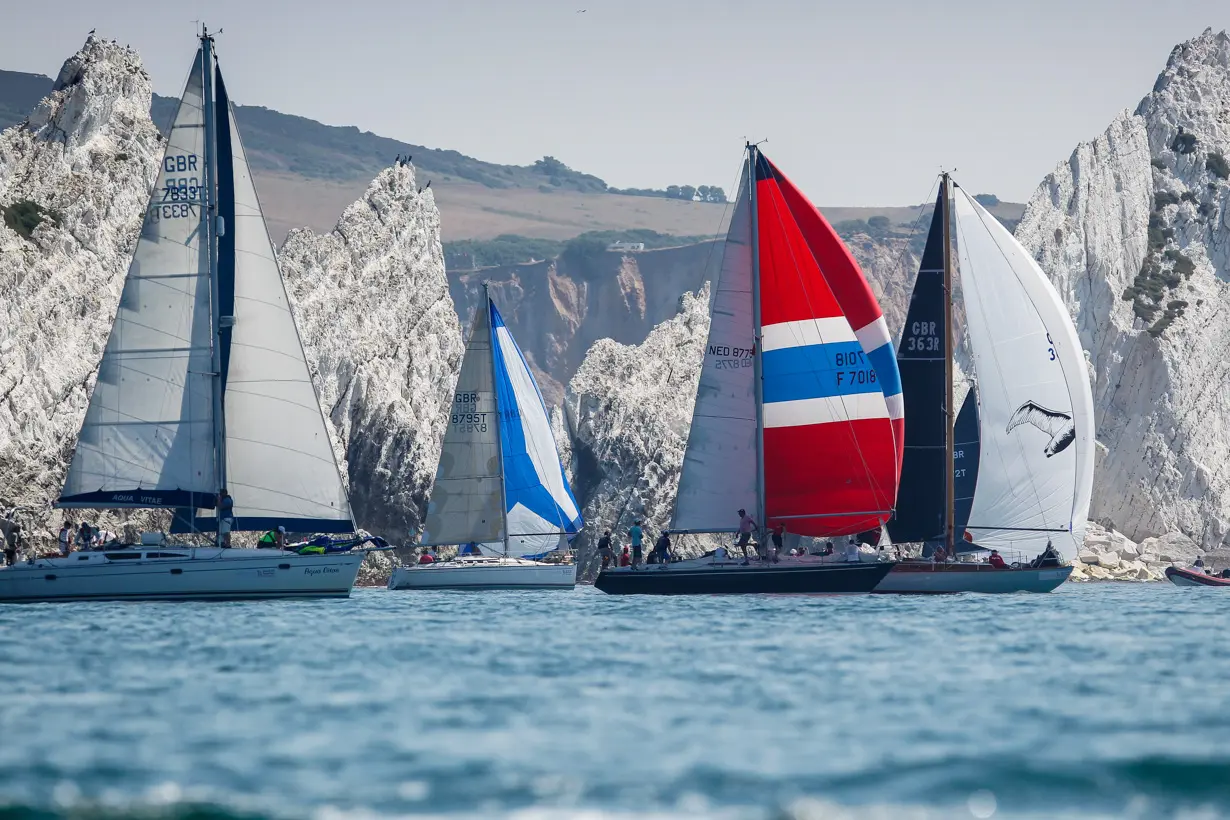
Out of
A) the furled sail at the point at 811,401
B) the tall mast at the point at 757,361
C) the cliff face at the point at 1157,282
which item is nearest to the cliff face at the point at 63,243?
the tall mast at the point at 757,361

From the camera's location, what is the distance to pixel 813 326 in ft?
127

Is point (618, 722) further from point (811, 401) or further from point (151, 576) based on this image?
point (811, 401)

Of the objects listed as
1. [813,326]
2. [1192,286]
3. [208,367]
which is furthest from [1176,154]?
[208,367]

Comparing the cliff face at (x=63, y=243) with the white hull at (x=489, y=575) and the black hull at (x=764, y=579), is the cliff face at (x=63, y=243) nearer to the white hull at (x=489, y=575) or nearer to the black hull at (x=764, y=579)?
the white hull at (x=489, y=575)

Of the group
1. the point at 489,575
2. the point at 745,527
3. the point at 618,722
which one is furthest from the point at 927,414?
the point at 618,722

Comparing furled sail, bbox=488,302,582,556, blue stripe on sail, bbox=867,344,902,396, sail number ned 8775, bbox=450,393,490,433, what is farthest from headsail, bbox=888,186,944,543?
sail number ned 8775, bbox=450,393,490,433

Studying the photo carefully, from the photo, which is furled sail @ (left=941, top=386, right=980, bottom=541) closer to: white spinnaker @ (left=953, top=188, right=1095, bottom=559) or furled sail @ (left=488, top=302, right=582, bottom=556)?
white spinnaker @ (left=953, top=188, right=1095, bottom=559)

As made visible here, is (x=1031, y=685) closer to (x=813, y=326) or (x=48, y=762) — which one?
(x=48, y=762)

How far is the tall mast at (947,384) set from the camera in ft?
145

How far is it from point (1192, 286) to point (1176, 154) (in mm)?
8724

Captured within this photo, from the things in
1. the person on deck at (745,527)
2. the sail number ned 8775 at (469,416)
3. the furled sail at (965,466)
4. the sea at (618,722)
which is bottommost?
the sea at (618,722)

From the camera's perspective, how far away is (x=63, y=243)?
64812 millimetres

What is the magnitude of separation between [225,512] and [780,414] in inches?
508

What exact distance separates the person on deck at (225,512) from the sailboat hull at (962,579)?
16.2 m
